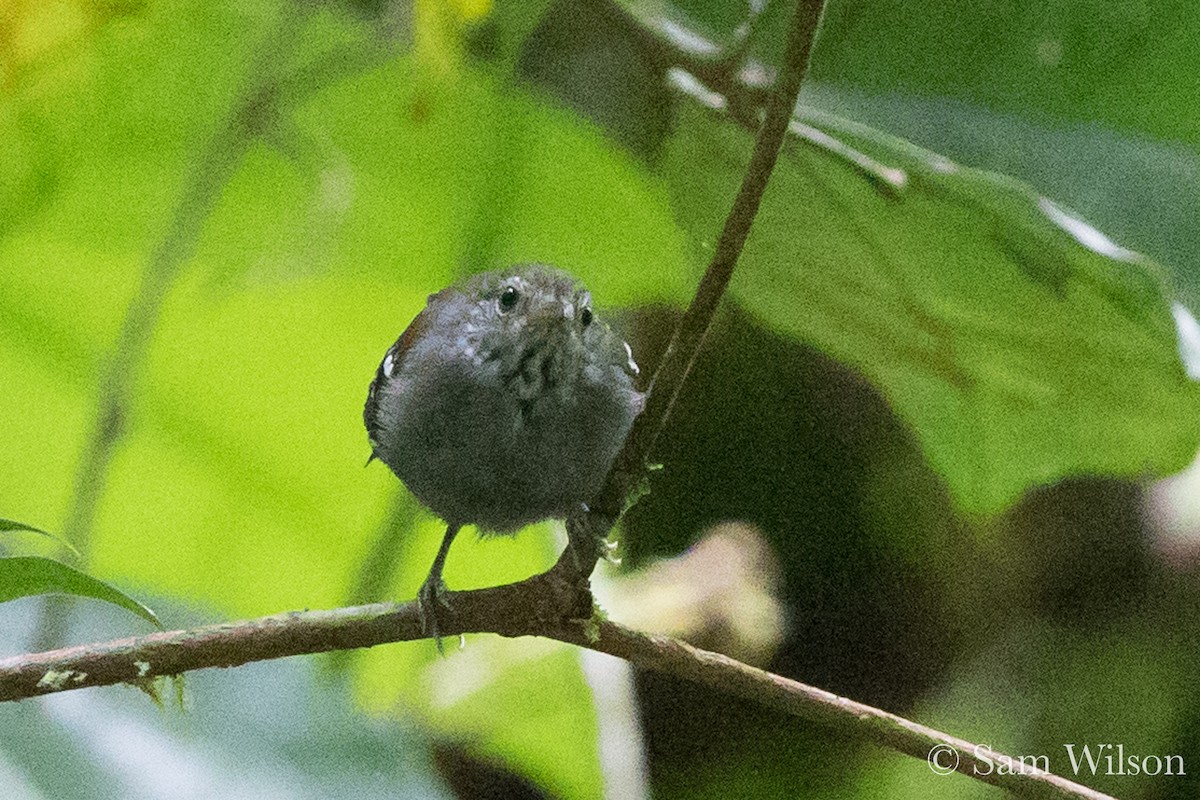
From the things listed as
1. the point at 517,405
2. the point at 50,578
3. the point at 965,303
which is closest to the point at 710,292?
the point at 517,405

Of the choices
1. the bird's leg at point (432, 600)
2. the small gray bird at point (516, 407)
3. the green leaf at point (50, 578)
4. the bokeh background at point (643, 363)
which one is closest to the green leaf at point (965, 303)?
the bokeh background at point (643, 363)

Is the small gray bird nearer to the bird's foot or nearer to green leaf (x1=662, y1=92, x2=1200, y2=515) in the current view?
the bird's foot

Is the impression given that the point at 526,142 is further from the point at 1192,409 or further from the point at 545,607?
the point at 1192,409

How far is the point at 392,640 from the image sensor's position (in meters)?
0.81

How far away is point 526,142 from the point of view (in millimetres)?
1164

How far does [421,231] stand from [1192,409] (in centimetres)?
83

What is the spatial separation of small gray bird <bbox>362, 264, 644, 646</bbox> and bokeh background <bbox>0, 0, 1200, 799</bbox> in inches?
11.2

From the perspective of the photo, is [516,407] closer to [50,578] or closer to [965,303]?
[50,578]

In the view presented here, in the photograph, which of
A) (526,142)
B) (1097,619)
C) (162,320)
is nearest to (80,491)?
(162,320)

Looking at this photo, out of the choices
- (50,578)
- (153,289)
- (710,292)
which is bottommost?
(50,578)

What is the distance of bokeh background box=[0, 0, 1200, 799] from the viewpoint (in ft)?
3.32

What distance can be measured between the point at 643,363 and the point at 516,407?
0.34 metres

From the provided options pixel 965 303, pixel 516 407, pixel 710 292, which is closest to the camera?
pixel 710 292

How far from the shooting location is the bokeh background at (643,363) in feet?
3.32
